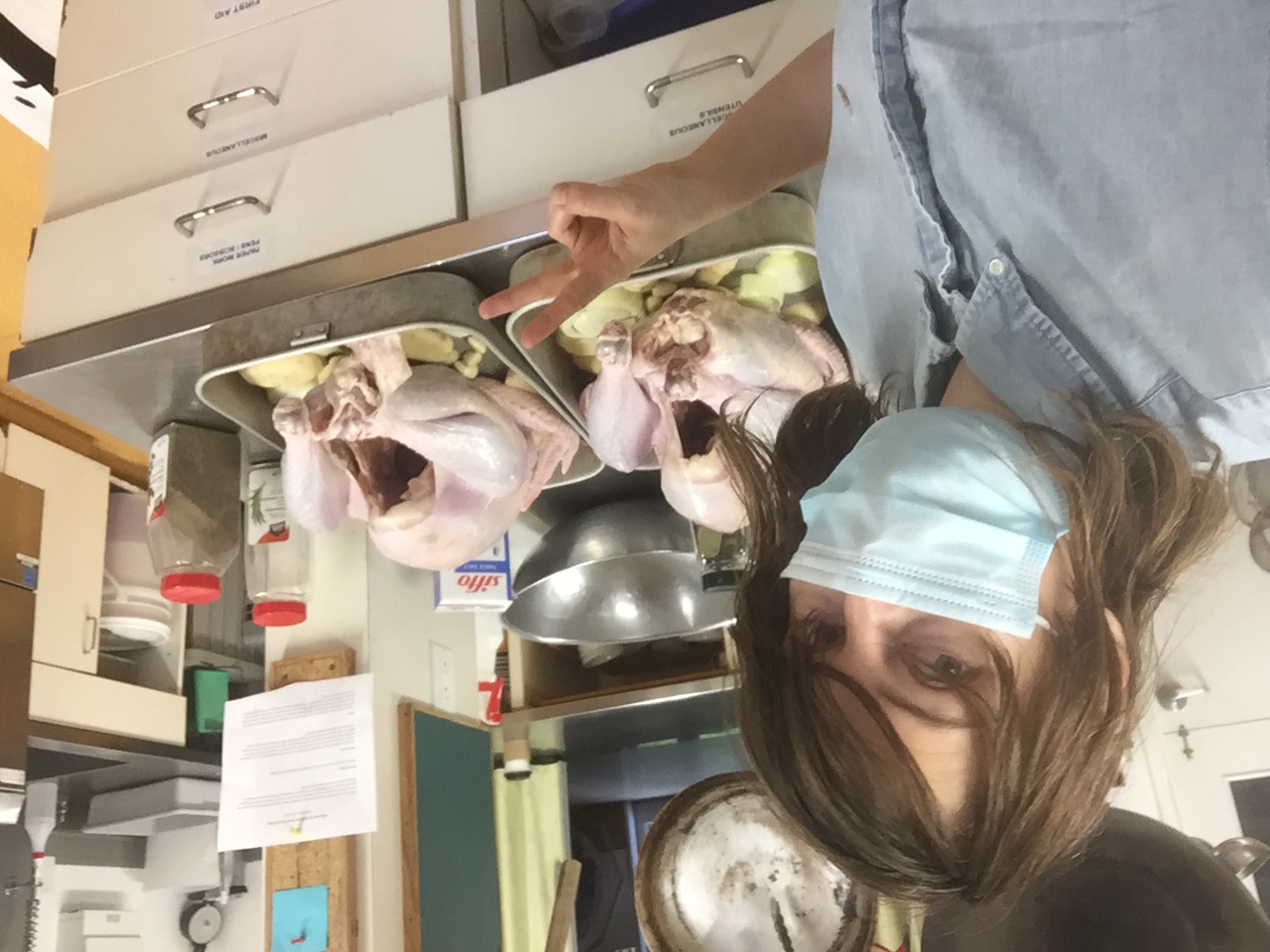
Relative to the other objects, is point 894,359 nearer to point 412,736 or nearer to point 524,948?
point 412,736

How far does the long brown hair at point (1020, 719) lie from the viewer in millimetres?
495

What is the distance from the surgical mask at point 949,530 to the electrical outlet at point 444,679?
989 mm

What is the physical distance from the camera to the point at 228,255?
2.85 feet

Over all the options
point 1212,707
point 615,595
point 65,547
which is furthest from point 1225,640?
point 65,547

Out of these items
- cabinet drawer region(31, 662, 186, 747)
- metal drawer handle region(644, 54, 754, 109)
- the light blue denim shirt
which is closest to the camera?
the light blue denim shirt

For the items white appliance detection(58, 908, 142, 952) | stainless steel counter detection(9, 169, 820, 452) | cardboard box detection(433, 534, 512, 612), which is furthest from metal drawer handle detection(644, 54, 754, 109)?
white appliance detection(58, 908, 142, 952)

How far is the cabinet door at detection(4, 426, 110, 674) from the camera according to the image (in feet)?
4.54

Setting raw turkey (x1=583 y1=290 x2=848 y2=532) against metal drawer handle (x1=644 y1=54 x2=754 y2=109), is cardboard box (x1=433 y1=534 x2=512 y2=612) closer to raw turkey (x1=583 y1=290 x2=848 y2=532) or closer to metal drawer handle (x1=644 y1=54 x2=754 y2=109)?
raw turkey (x1=583 y1=290 x2=848 y2=532)

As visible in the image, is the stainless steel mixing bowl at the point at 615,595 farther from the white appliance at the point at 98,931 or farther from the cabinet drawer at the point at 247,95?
the white appliance at the point at 98,931

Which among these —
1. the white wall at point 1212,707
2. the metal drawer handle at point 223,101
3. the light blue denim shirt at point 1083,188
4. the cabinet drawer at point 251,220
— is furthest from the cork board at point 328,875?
the white wall at point 1212,707

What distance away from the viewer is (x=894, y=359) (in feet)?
2.15

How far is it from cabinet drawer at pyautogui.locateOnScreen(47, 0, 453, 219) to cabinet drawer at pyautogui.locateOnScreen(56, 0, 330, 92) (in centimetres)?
1

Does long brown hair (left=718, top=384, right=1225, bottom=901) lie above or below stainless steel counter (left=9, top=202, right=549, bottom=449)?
below

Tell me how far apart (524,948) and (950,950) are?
640mm
